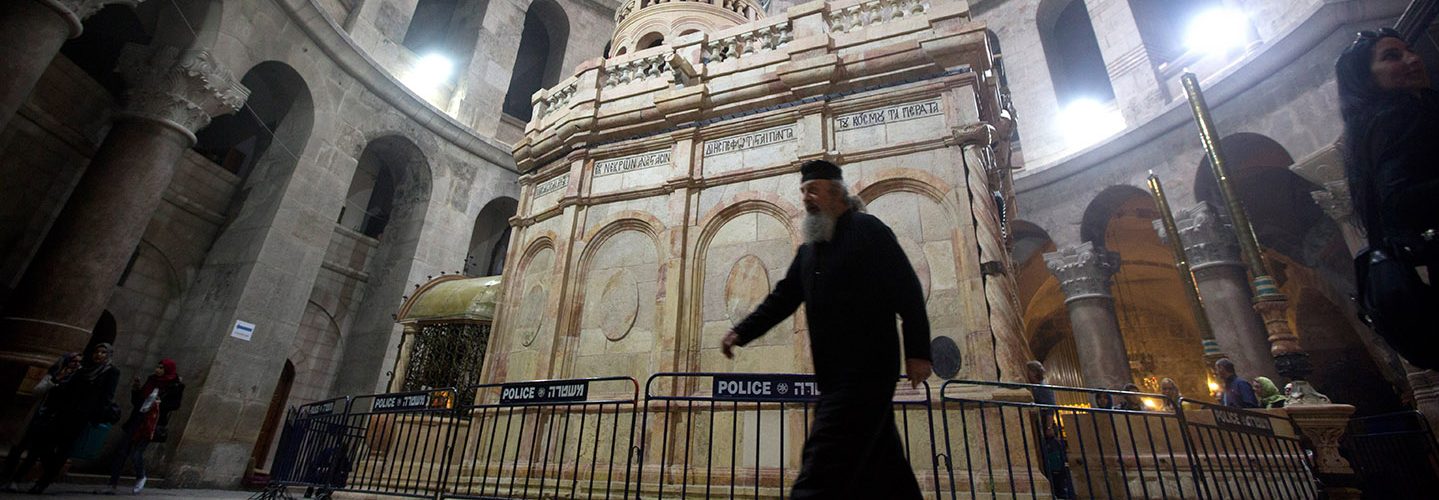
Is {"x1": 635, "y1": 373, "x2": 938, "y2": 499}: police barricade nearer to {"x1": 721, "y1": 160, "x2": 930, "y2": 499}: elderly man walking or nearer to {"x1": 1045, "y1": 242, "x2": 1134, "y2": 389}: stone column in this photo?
{"x1": 721, "y1": 160, "x2": 930, "y2": 499}: elderly man walking

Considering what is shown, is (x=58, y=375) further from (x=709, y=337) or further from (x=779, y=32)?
(x=779, y=32)

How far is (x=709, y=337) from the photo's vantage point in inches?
291

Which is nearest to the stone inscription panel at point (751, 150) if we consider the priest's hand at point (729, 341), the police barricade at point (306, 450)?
the priest's hand at point (729, 341)

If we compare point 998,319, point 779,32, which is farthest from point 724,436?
point 779,32

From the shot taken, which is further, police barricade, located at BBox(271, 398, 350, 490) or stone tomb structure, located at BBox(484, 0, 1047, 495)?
stone tomb structure, located at BBox(484, 0, 1047, 495)

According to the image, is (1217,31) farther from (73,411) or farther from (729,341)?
(73,411)

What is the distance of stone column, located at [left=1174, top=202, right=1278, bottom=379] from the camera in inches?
433

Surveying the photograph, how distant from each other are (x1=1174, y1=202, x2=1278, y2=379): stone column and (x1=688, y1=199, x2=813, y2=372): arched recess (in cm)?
930

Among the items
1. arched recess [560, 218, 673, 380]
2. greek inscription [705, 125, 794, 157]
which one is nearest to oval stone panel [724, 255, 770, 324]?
arched recess [560, 218, 673, 380]

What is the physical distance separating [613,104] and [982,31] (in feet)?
17.3

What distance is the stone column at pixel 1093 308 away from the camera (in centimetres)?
1316

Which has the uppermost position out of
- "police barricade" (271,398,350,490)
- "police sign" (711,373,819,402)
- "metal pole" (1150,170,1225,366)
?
"metal pole" (1150,170,1225,366)

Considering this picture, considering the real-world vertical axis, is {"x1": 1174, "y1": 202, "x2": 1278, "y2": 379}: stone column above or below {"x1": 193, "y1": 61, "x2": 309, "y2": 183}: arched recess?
below

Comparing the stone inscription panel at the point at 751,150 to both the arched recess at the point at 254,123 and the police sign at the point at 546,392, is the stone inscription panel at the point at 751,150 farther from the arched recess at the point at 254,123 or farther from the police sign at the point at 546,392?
the arched recess at the point at 254,123
